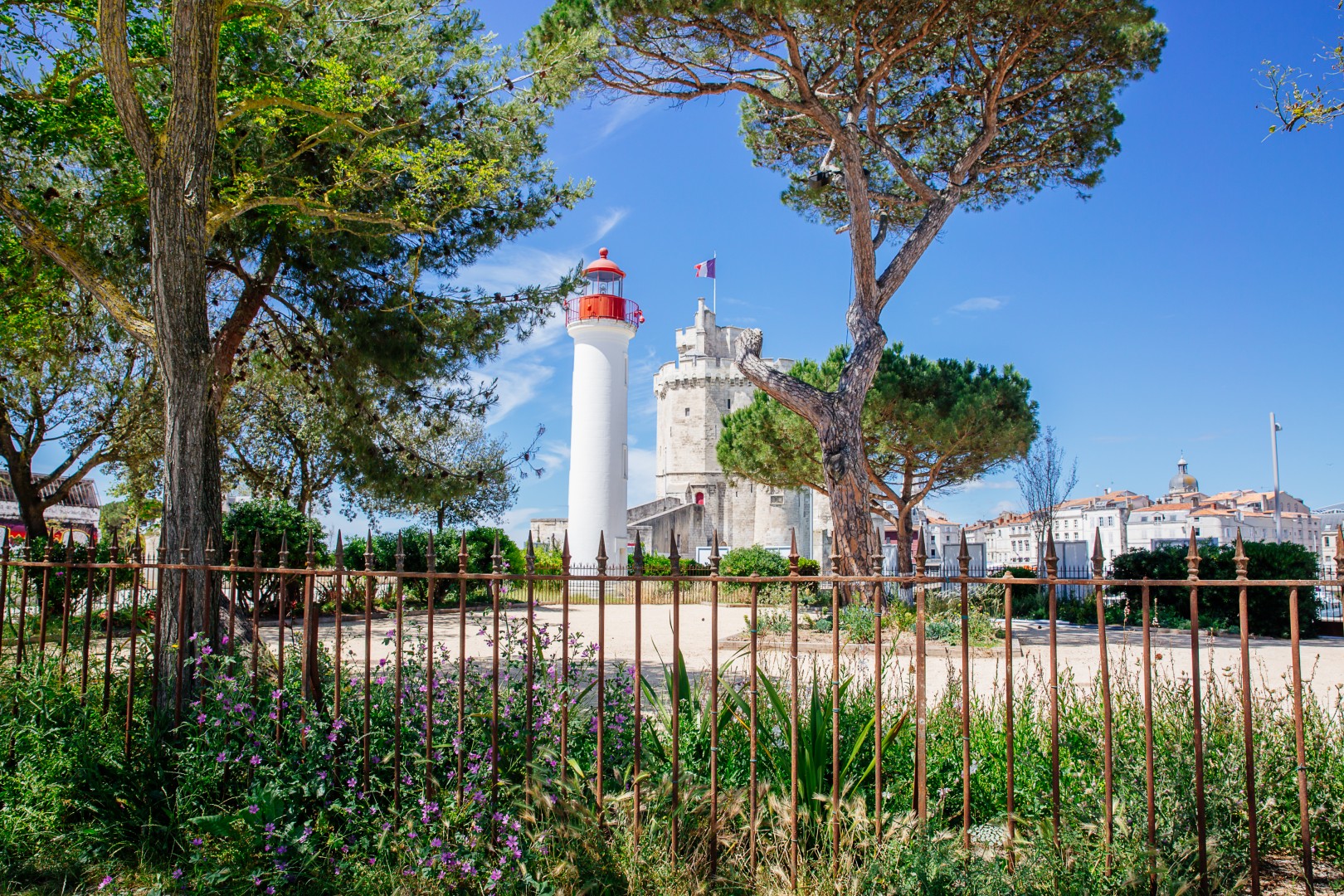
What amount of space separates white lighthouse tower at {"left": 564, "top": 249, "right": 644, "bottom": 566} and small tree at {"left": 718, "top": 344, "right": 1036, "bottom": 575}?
6780 millimetres

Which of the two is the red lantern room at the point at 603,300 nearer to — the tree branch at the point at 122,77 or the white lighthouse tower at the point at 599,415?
the white lighthouse tower at the point at 599,415

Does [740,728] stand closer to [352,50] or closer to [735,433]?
[352,50]

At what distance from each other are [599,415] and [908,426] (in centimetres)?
1154

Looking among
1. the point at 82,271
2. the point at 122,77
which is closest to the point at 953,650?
the point at 82,271

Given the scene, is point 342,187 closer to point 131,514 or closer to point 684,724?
point 684,724

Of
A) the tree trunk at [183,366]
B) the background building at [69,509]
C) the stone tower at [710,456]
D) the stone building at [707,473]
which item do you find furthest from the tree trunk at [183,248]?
the stone tower at [710,456]

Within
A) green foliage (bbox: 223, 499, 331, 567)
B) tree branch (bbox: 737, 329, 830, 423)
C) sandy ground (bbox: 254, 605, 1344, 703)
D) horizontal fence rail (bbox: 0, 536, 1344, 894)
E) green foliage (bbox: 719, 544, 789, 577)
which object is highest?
tree branch (bbox: 737, 329, 830, 423)

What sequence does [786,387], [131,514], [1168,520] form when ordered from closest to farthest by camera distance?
[786,387]
[131,514]
[1168,520]

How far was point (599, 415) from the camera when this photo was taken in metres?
27.4

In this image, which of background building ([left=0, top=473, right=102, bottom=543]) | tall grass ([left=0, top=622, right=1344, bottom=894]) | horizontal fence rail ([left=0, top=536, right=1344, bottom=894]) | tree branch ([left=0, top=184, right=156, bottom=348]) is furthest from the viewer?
background building ([left=0, top=473, right=102, bottom=543])

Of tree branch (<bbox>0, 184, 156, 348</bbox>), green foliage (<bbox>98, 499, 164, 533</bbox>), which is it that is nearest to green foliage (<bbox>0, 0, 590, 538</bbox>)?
tree branch (<bbox>0, 184, 156, 348</bbox>)

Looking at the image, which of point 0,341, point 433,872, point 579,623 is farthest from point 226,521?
point 433,872

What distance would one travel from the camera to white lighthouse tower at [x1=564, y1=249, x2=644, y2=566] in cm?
2692

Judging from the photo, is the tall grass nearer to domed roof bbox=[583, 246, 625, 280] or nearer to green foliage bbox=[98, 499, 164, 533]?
green foliage bbox=[98, 499, 164, 533]
